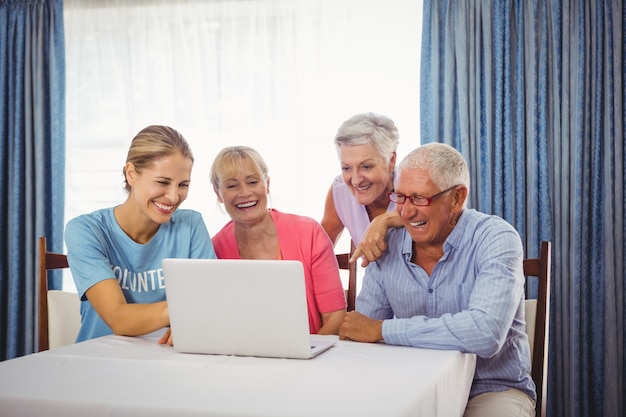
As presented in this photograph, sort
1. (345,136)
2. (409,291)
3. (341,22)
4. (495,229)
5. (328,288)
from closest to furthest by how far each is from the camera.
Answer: (495,229)
(409,291)
(328,288)
(345,136)
(341,22)

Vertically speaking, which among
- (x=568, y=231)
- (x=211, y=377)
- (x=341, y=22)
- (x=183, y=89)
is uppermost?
(x=341, y=22)

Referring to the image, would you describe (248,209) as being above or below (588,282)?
above

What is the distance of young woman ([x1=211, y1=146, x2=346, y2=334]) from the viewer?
7.63 ft

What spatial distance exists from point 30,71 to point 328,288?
254 cm

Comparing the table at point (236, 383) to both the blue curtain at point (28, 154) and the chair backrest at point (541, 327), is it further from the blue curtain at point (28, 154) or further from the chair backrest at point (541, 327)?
the blue curtain at point (28, 154)

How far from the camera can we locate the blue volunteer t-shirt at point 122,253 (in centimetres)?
193

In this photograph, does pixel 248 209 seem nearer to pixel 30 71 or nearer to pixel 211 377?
pixel 211 377

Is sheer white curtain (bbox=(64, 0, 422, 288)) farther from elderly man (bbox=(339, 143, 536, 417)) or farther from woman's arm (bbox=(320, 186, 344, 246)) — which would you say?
elderly man (bbox=(339, 143, 536, 417))

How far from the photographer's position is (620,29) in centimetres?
317

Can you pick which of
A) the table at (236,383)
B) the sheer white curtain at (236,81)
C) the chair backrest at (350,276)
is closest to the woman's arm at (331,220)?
the chair backrest at (350,276)

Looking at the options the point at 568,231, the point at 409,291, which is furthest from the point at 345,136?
the point at 568,231

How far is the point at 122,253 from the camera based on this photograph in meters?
2.06

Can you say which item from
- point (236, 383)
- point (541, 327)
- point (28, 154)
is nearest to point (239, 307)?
point (236, 383)

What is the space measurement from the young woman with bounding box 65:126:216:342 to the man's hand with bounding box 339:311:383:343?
0.57m
